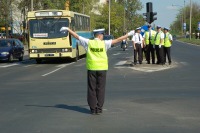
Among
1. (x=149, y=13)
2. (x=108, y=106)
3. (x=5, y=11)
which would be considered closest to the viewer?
(x=108, y=106)

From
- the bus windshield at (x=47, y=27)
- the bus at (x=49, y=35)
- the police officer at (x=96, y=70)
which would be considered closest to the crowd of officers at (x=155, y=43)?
the bus at (x=49, y=35)

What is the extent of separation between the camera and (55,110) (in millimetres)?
10289

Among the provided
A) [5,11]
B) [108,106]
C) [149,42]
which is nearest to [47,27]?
[149,42]

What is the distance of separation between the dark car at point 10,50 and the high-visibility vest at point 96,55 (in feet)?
71.6

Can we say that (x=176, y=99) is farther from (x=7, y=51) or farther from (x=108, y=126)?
(x=7, y=51)

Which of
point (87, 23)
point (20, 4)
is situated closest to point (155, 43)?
point (87, 23)

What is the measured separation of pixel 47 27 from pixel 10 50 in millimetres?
4240

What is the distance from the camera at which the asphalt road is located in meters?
8.33

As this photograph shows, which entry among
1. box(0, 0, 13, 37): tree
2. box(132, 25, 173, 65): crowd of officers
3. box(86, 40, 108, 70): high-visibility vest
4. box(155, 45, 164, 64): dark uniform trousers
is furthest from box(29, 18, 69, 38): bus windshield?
box(0, 0, 13, 37): tree

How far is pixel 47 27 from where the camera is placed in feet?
92.1

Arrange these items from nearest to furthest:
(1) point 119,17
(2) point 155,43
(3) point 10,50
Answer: (2) point 155,43, (3) point 10,50, (1) point 119,17

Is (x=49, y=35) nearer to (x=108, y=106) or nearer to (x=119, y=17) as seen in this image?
(x=108, y=106)

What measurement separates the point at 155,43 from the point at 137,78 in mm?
6087

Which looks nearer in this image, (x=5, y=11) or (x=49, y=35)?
(x=49, y=35)
